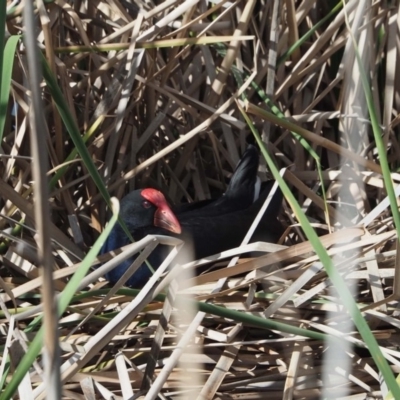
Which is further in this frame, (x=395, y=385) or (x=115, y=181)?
(x=115, y=181)

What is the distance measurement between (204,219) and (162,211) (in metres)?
0.10

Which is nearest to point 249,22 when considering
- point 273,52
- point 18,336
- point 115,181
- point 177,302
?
point 273,52

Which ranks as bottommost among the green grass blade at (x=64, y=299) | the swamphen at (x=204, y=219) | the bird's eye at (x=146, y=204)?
the swamphen at (x=204, y=219)

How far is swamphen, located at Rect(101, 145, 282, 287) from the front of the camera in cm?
177

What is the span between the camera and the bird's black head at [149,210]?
70.1 inches

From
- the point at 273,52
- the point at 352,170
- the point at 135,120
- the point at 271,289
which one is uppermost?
the point at 273,52

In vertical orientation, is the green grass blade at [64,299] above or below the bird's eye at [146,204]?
above

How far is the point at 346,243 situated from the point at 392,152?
0.51 m

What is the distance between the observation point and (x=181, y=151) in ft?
6.27

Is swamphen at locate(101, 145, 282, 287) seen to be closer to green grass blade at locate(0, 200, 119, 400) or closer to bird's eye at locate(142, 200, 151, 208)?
bird's eye at locate(142, 200, 151, 208)

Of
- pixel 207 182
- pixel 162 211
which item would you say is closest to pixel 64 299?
pixel 162 211

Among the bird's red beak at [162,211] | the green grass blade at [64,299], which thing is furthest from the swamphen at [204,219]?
the green grass blade at [64,299]

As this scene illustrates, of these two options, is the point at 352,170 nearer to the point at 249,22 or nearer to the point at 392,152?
the point at 392,152

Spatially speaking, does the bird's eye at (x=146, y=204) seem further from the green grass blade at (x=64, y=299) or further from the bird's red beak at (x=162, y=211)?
the green grass blade at (x=64, y=299)
